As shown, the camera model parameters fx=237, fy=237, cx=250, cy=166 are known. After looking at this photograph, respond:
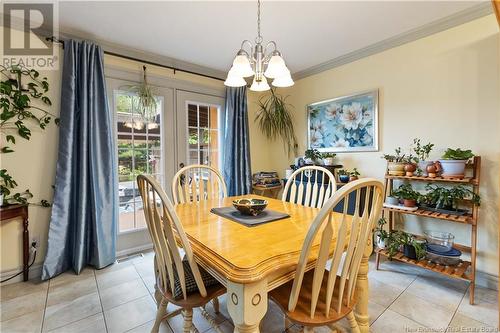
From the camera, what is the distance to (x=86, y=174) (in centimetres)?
222

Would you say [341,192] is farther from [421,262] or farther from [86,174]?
[86,174]

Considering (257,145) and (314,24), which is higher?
(314,24)

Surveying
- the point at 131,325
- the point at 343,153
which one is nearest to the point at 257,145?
the point at 343,153

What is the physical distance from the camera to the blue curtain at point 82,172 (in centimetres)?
214

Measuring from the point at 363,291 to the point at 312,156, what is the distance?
1832mm

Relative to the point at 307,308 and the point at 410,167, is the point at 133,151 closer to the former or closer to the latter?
the point at 307,308

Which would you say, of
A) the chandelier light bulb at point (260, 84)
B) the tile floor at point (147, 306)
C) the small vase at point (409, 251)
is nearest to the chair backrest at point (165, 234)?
the tile floor at point (147, 306)

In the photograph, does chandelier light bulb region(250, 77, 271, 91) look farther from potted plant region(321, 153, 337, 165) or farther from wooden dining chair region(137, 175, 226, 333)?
potted plant region(321, 153, 337, 165)

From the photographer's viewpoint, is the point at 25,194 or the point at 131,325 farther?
the point at 25,194

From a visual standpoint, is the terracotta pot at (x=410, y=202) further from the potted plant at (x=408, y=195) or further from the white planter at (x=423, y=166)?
the white planter at (x=423, y=166)

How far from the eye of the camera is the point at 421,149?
221cm

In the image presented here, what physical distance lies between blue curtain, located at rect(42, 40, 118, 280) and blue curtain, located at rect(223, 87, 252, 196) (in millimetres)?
1398

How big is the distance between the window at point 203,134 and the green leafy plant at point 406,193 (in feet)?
7.13

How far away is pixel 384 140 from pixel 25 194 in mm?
3477
